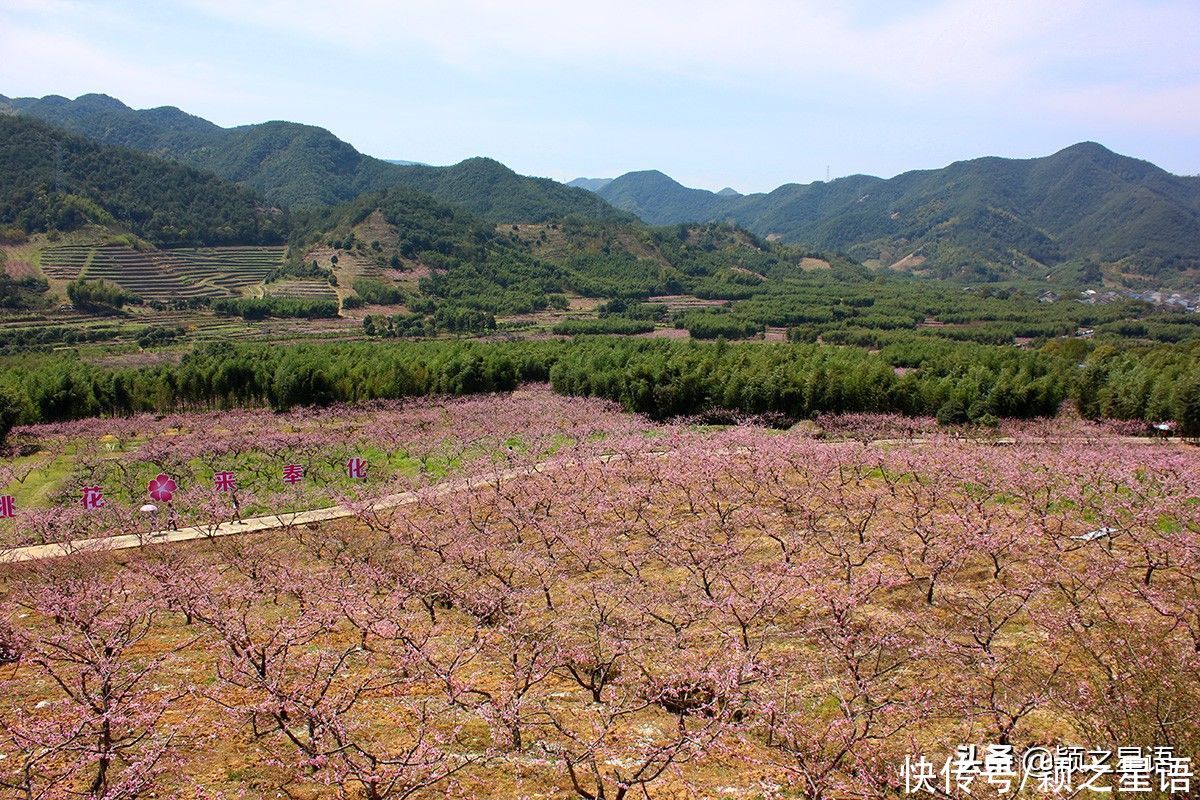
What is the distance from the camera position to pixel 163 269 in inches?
4235

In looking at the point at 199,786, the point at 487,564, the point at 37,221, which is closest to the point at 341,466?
the point at 487,564

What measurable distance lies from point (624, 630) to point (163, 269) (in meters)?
122

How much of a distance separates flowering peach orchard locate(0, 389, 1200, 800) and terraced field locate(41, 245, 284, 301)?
304ft

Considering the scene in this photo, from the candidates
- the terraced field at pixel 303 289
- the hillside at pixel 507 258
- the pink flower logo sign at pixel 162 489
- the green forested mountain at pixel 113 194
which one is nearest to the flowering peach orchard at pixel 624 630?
the pink flower logo sign at pixel 162 489

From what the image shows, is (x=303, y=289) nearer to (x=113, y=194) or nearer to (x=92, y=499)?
(x=113, y=194)

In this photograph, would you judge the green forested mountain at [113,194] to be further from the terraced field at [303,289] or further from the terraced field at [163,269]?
the terraced field at [303,289]

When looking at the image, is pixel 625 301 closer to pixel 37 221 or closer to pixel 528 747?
pixel 37 221

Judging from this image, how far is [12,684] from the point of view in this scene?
34.2 feet

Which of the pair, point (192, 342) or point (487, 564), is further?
point (192, 342)

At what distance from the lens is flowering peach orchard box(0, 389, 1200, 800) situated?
25.6 ft

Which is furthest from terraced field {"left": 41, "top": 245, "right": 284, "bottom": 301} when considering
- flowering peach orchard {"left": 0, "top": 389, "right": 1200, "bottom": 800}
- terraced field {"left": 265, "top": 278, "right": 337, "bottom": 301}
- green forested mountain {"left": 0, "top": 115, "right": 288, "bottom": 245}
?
flowering peach orchard {"left": 0, "top": 389, "right": 1200, "bottom": 800}

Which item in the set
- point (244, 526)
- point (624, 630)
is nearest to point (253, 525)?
point (244, 526)

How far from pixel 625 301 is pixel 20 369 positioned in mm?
85066

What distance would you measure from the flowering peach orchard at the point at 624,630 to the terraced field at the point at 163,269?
92.5 meters
